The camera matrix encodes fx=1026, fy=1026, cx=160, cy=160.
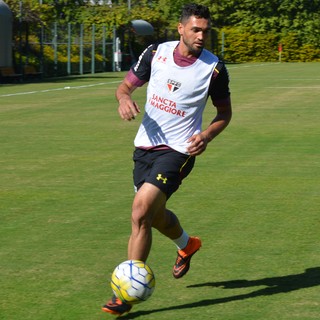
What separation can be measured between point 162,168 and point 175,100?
1.61 ft

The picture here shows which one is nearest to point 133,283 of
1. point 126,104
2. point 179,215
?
point 126,104

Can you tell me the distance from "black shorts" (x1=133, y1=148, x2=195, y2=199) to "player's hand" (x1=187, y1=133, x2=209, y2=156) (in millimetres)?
137

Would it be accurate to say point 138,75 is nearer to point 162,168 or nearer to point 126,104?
point 126,104

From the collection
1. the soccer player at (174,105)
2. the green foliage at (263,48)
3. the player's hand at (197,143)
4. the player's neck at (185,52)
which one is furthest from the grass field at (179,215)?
the green foliage at (263,48)

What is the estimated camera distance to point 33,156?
15.6m

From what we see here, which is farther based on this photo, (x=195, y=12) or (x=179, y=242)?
(x=179, y=242)

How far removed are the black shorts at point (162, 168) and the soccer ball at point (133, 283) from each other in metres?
0.57

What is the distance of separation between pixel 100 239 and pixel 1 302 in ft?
7.65

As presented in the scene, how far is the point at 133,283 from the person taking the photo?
21.5 feet

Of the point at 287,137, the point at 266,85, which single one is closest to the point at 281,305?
the point at 287,137

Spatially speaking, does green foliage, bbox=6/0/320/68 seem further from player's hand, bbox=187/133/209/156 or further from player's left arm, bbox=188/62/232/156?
player's hand, bbox=187/133/209/156

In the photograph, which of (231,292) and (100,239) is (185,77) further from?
(100,239)

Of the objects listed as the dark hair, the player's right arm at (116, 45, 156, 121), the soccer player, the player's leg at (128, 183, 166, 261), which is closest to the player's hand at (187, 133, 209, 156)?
the soccer player

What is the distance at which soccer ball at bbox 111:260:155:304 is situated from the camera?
6.54m
